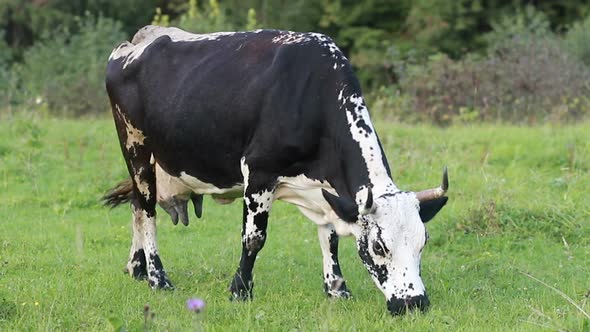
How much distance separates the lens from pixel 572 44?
2220cm

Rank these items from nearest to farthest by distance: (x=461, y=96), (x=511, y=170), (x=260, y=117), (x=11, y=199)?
(x=260, y=117), (x=11, y=199), (x=511, y=170), (x=461, y=96)

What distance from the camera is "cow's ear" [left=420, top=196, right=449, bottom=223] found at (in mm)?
6750

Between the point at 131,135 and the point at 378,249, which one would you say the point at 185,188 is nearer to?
the point at 131,135

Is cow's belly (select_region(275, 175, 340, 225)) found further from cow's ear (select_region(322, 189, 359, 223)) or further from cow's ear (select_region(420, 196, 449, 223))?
cow's ear (select_region(420, 196, 449, 223))

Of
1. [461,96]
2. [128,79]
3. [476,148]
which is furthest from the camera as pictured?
[461,96]

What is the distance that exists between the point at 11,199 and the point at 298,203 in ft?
15.4

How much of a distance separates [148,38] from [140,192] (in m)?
1.36

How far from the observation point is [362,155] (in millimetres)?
6918

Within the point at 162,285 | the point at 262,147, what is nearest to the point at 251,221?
the point at 262,147

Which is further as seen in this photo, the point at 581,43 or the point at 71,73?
A: the point at 71,73

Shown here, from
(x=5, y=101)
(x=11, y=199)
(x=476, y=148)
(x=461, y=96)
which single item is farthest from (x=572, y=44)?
(x=11, y=199)

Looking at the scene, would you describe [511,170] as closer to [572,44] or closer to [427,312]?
[427,312]

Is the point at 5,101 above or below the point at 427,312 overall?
below

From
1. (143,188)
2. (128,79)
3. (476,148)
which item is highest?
(128,79)
